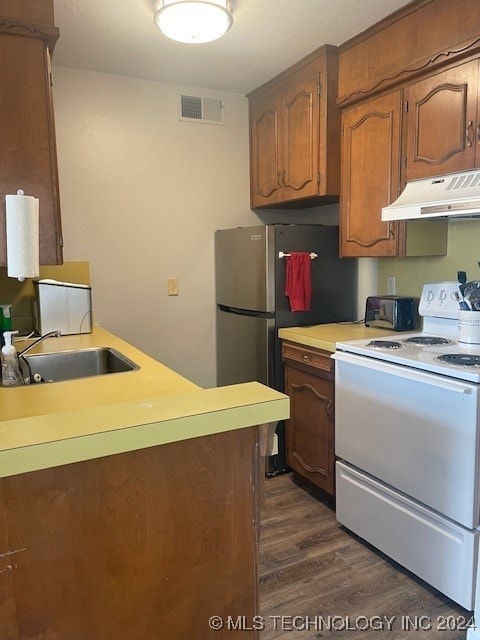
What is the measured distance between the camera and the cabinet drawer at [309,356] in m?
2.33

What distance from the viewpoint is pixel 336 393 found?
2.24 metres

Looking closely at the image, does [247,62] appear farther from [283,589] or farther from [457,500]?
[283,589]

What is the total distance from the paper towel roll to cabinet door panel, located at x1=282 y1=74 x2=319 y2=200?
5.66ft

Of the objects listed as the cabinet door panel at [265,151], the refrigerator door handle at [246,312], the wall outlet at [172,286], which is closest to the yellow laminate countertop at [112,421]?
the refrigerator door handle at [246,312]

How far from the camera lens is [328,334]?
248cm

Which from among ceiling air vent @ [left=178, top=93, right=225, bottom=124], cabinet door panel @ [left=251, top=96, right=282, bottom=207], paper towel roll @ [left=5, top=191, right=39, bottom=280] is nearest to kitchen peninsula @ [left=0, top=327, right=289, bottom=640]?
paper towel roll @ [left=5, top=191, right=39, bottom=280]

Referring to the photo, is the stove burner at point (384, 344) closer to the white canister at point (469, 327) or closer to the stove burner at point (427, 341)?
the stove burner at point (427, 341)

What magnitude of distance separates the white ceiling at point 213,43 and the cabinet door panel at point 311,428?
172cm

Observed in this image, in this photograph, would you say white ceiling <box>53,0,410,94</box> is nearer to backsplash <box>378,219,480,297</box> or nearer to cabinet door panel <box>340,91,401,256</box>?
cabinet door panel <box>340,91,401,256</box>

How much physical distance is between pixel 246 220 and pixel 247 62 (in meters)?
1.02

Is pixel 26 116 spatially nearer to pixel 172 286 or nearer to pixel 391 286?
pixel 172 286

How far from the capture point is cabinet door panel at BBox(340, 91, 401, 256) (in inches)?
89.7

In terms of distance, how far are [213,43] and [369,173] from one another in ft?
3.41

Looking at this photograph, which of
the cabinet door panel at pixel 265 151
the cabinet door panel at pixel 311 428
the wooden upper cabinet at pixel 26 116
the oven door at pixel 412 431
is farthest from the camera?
the cabinet door panel at pixel 265 151
